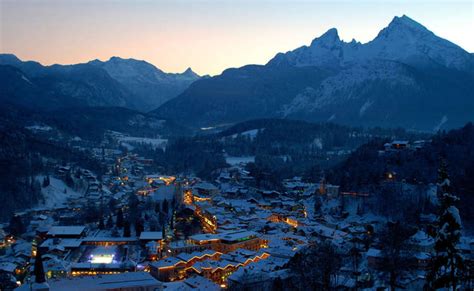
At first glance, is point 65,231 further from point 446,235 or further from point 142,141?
point 142,141

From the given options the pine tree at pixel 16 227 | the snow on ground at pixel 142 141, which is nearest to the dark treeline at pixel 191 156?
the snow on ground at pixel 142 141

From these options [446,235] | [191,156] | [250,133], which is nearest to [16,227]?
[446,235]

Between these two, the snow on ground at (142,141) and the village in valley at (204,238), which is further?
the snow on ground at (142,141)

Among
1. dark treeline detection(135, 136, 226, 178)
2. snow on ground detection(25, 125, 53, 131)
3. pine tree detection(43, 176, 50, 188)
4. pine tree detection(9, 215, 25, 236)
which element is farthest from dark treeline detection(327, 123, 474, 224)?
snow on ground detection(25, 125, 53, 131)

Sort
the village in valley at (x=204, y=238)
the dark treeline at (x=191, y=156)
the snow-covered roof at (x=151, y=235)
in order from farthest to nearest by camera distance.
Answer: the dark treeline at (x=191, y=156), the snow-covered roof at (x=151, y=235), the village in valley at (x=204, y=238)

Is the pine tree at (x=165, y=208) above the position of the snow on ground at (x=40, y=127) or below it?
below

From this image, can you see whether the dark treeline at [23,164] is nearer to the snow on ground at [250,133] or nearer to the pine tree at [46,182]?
the pine tree at [46,182]

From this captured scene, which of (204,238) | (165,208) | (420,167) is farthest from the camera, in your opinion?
(420,167)
